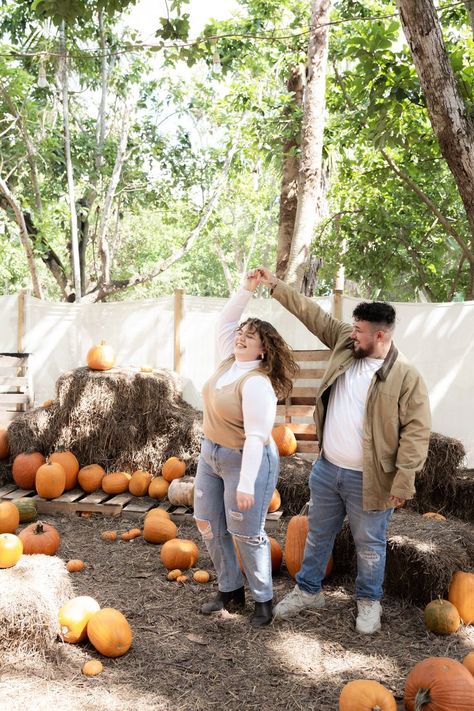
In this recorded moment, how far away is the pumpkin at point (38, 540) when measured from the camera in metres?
4.64

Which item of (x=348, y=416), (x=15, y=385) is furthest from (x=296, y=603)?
(x=15, y=385)

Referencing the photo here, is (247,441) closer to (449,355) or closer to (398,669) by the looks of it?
(398,669)

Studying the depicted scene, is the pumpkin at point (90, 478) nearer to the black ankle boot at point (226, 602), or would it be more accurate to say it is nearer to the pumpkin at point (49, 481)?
the pumpkin at point (49, 481)

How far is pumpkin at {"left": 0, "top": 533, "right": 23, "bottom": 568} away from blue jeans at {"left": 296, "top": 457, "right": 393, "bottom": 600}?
6.25 feet

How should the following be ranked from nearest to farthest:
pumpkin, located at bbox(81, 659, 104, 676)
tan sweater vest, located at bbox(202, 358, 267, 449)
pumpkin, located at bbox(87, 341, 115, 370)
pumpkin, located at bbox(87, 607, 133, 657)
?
pumpkin, located at bbox(81, 659, 104, 676) < pumpkin, located at bbox(87, 607, 133, 657) < tan sweater vest, located at bbox(202, 358, 267, 449) < pumpkin, located at bbox(87, 341, 115, 370)

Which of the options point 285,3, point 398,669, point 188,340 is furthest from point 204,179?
point 398,669

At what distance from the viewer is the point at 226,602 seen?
3863 millimetres

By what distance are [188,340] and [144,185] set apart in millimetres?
8152

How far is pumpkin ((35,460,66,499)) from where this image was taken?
6219 mm

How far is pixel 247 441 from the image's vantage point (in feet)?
10.8

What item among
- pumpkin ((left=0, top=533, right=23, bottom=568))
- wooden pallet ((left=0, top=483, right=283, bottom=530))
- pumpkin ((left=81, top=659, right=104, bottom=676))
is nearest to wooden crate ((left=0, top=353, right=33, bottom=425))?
wooden pallet ((left=0, top=483, right=283, bottom=530))

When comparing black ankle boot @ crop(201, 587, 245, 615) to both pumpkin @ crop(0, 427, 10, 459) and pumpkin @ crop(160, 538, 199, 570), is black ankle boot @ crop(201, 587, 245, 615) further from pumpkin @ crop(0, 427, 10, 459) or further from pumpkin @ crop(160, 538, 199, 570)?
pumpkin @ crop(0, 427, 10, 459)

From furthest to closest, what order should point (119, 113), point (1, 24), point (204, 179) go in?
point (204, 179) → point (119, 113) → point (1, 24)

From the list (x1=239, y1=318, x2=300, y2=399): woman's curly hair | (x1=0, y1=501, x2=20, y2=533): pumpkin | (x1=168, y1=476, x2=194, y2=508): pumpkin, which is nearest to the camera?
(x1=239, y1=318, x2=300, y2=399): woman's curly hair
